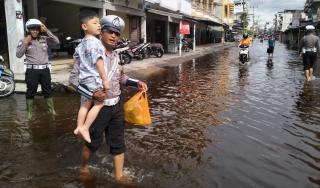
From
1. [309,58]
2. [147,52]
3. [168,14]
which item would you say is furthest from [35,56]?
[168,14]

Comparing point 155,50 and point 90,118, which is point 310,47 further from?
point 155,50

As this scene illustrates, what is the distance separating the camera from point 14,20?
43.2 ft

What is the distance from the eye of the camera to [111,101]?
12.8 feet

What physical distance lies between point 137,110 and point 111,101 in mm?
461

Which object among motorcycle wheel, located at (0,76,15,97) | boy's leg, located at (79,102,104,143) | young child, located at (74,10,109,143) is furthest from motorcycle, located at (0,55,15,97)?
boy's leg, located at (79,102,104,143)

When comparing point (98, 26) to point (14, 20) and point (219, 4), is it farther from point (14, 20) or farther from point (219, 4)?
point (219, 4)

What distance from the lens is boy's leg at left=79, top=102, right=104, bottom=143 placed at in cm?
382

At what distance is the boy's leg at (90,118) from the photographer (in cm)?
382

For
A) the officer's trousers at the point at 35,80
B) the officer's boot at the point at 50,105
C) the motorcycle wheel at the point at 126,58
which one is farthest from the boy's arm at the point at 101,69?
the motorcycle wheel at the point at 126,58

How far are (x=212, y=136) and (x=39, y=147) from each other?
103 inches

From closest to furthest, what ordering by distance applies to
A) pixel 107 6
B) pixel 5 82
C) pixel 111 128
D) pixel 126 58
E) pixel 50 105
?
pixel 111 128 < pixel 50 105 < pixel 5 82 < pixel 126 58 < pixel 107 6

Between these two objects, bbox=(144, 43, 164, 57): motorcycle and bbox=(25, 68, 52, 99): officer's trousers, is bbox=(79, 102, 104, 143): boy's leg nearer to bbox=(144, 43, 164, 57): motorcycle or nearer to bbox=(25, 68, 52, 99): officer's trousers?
bbox=(25, 68, 52, 99): officer's trousers

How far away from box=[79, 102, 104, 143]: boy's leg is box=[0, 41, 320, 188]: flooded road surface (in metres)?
0.66

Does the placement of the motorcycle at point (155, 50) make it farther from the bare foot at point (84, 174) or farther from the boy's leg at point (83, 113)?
the boy's leg at point (83, 113)
